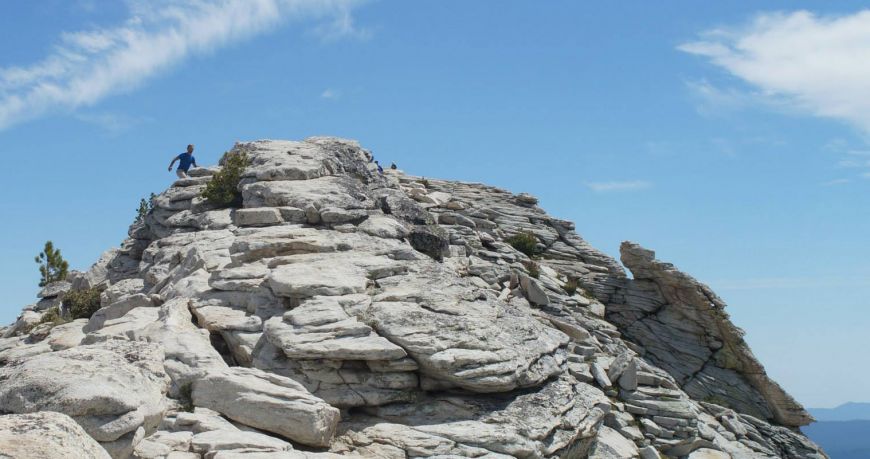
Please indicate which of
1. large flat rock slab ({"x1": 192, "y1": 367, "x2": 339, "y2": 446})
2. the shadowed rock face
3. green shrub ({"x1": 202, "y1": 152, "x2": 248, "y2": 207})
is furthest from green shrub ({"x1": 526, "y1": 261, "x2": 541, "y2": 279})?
large flat rock slab ({"x1": 192, "y1": 367, "x2": 339, "y2": 446})

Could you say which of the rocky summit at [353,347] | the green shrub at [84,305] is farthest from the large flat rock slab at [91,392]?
the green shrub at [84,305]

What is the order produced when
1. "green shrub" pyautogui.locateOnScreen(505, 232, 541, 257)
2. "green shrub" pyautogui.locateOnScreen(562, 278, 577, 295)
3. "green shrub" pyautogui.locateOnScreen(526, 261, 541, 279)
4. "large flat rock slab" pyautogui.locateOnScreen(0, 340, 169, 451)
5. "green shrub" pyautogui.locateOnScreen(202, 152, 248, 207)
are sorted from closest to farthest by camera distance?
"large flat rock slab" pyautogui.locateOnScreen(0, 340, 169, 451) → "green shrub" pyautogui.locateOnScreen(202, 152, 248, 207) → "green shrub" pyautogui.locateOnScreen(526, 261, 541, 279) → "green shrub" pyautogui.locateOnScreen(562, 278, 577, 295) → "green shrub" pyautogui.locateOnScreen(505, 232, 541, 257)

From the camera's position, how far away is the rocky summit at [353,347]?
58.0ft

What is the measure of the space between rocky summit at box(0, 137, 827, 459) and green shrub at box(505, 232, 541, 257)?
1.85 m

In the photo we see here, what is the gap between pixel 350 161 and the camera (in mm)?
44094

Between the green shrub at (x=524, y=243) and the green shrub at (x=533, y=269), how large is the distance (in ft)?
15.5

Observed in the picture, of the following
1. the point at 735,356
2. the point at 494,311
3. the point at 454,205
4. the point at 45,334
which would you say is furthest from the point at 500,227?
the point at 45,334

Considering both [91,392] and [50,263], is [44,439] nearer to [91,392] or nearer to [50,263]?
[91,392]

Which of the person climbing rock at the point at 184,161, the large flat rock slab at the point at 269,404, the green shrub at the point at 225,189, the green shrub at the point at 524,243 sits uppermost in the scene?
the green shrub at the point at 524,243

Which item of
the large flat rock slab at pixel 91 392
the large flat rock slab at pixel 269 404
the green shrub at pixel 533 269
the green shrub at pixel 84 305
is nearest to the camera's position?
the large flat rock slab at pixel 91 392

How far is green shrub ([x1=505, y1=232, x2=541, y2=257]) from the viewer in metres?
51.0

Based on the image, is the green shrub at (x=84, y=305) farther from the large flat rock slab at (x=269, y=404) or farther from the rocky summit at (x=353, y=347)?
the large flat rock slab at (x=269, y=404)

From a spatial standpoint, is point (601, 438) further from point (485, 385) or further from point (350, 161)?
point (350, 161)

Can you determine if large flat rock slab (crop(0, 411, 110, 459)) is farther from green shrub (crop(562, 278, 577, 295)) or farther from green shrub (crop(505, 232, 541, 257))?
green shrub (crop(505, 232, 541, 257))
